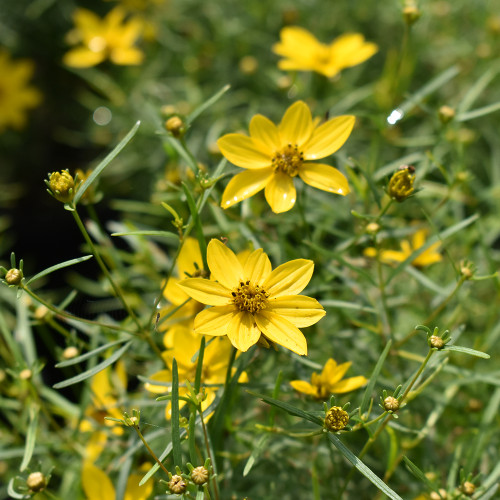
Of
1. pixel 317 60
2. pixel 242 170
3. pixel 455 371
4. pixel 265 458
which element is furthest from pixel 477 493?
pixel 317 60

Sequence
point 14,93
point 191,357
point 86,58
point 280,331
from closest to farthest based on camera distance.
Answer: point 280,331
point 191,357
point 86,58
point 14,93

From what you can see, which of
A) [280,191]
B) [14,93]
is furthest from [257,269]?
[14,93]

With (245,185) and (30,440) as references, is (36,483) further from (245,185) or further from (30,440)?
(245,185)

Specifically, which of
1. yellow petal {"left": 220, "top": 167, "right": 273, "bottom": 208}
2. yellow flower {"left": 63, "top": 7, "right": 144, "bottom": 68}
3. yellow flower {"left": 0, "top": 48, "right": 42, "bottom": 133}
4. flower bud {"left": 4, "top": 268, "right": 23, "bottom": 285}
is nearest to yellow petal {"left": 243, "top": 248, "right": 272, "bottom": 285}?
yellow petal {"left": 220, "top": 167, "right": 273, "bottom": 208}

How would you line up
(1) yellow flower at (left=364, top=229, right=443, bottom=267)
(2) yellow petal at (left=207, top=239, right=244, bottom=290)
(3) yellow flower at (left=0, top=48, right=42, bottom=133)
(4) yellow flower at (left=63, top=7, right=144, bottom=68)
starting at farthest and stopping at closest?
(3) yellow flower at (left=0, top=48, right=42, bottom=133) < (4) yellow flower at (left=63, top=7, right=144, bottom=68) < (1) yellow flower at (left=364, top=229, right=443, bottom=267) < (2) yellow petal at (left=207, top=239, right=244, bottom=290)

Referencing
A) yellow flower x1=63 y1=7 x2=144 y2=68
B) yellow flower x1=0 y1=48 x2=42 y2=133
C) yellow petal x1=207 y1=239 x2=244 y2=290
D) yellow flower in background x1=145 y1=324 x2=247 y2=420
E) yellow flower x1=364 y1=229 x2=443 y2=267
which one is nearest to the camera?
yellow petal x1=207 y1=239 x2=244 y2=290

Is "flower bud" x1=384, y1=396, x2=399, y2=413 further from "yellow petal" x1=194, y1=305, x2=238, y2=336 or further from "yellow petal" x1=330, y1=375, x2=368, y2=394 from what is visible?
"yellow petal" x1=194, y1=305, x2=238, y2=336

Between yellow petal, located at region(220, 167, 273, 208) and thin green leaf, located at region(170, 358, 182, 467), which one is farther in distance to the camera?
yellow petal, located at region(220, 167, 273, 208)

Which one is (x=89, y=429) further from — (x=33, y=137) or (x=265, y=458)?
(x=33, y=137)
